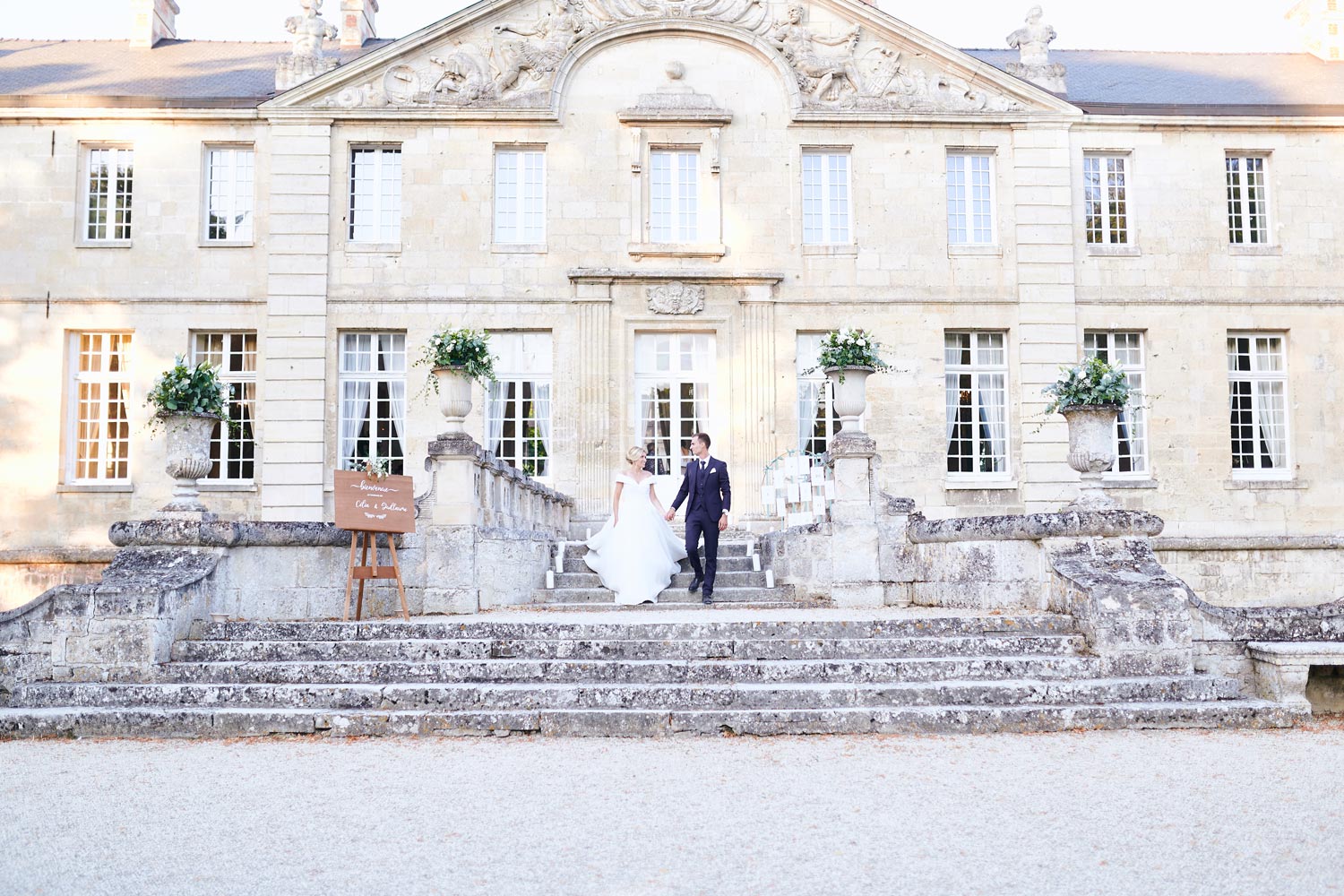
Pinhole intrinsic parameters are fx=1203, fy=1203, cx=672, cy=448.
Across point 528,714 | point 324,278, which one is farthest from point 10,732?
point 324,278

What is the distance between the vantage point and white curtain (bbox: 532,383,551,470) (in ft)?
59.9

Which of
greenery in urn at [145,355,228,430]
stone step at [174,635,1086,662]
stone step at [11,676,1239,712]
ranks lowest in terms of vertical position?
stone step at [11,676,1239,712]

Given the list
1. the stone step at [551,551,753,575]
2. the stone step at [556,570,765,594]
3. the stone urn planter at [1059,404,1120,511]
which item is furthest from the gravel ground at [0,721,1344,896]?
the stone step at [551,551,753,575]

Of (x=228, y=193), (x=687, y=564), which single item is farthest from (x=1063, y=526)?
(x=228, y=193)

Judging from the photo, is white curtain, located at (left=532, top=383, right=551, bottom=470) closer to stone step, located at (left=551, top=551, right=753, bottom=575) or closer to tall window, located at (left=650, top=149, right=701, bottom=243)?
tall window, located at (left=650, top=149, right=701, bottom=243)

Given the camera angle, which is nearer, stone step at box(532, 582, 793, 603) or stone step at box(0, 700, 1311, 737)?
stone step at box(0, 700, 1311, 737)

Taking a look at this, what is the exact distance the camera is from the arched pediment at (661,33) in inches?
733

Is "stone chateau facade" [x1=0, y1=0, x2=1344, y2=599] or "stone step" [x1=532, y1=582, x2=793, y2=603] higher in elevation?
"stone chateau facade" [x1=0, y1=0, x2=1344, y2=599]

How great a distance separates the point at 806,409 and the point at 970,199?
14.3 ft

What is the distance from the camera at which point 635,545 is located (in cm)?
1229

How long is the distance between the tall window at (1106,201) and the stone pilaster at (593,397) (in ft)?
25.8

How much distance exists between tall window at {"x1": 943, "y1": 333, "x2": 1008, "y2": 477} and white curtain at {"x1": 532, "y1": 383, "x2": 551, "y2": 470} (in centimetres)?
619

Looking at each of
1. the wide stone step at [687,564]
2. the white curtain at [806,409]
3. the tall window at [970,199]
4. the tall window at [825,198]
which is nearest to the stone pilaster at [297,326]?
the wide stone step at [687,564]

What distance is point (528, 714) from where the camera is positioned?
24.1ft
